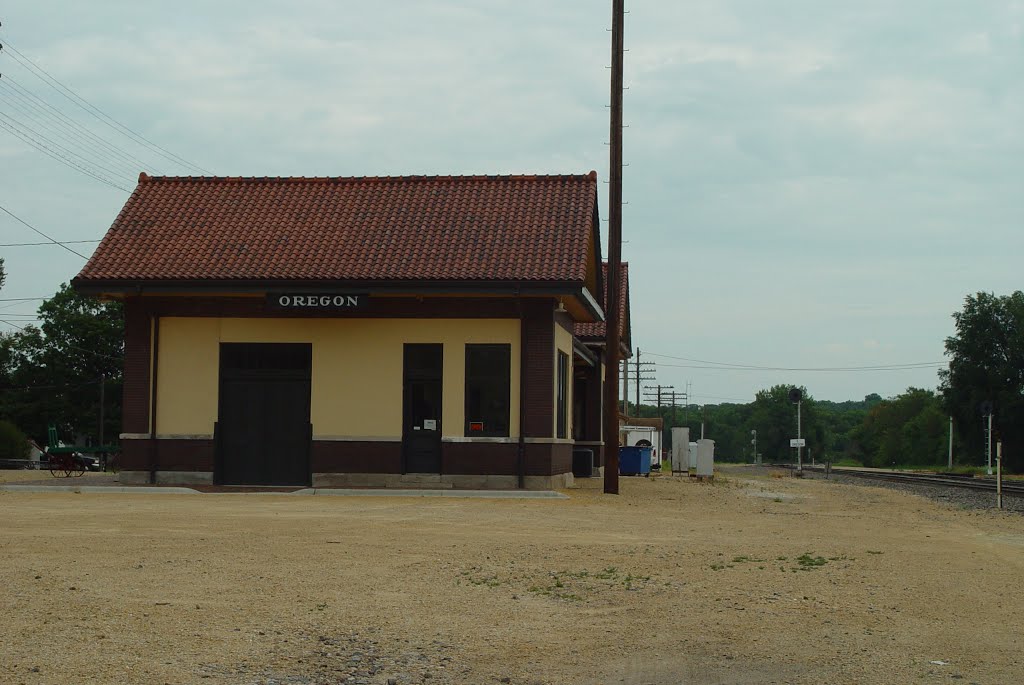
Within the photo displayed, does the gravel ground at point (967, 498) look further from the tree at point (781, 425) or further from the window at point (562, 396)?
the tree at point (781, 425)

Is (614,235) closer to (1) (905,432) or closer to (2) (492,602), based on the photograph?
(2) (492,602)

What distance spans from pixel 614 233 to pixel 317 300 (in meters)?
5.77

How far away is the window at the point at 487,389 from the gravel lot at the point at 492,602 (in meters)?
7.01

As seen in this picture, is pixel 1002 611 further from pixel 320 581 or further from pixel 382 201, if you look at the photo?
pixel 382 201

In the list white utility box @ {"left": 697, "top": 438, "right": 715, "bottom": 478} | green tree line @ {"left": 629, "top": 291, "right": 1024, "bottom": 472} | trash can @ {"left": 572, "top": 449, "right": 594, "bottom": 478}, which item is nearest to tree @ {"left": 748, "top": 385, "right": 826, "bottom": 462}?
green tree line @ {"left": 629, "top": 291, "right": 1024, "bottom": 472}

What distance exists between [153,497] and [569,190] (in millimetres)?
10638

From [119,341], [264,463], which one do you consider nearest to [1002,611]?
[264,463]

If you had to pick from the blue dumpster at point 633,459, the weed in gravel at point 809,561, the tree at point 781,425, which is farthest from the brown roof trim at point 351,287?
the tree at point 781,425

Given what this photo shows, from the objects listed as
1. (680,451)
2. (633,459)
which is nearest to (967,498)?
(633,459)

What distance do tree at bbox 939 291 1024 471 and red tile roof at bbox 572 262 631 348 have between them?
46.6 m

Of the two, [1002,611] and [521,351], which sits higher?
[521,351]

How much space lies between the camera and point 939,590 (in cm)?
1044

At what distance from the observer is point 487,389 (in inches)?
942

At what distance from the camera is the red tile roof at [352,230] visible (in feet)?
78.2
